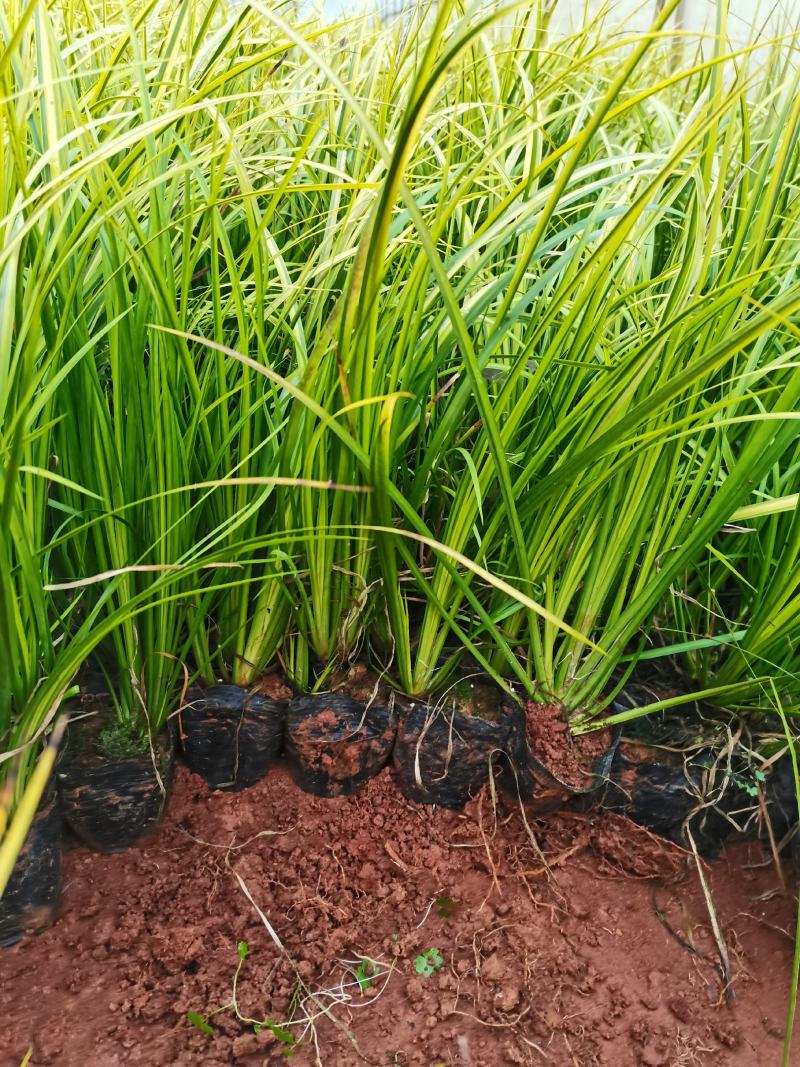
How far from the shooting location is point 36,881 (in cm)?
89

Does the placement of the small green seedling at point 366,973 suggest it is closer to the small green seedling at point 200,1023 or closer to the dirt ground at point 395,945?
the dirt ground at point 395,945

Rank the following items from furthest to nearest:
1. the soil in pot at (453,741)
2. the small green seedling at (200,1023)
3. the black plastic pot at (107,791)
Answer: the soil in pot at (453,741)
the black plastic pot at (107,791)
the small green seedling at (200,1023)

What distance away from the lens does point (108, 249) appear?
0.86 m

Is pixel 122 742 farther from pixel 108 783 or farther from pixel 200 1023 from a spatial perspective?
pixel 200 1023

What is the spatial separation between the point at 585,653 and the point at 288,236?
35.2 inches

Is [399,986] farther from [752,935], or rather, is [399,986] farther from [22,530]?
[22,530]

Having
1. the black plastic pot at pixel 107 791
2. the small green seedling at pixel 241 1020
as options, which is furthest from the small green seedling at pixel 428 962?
the black plastic pot at pixel 107 791

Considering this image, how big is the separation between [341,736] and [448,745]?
15 cm

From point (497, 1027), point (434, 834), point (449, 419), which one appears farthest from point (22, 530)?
point (497, 1027)

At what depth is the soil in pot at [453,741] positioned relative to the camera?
105 centimetres

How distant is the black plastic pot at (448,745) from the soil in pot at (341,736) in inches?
1.3

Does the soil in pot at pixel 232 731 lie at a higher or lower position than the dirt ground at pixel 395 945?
higher

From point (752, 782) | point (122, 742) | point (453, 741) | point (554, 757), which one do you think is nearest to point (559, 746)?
point (554, 757)

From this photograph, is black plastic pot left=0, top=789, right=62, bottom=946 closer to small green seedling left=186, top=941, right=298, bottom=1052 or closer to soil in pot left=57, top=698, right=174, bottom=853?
soil in pot left=57, top=698, right=174, bottom=853
